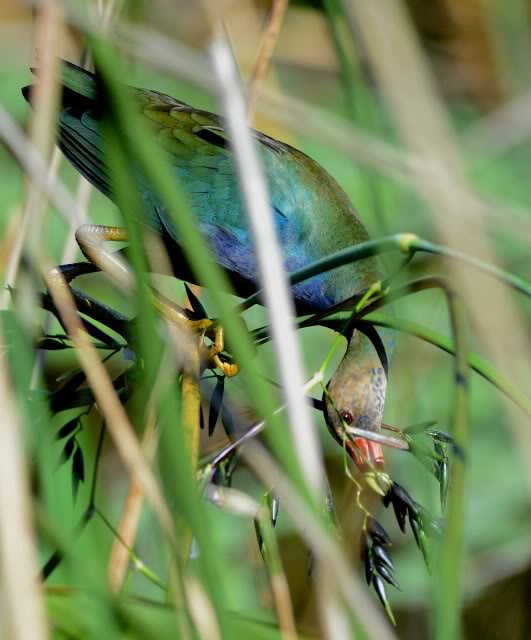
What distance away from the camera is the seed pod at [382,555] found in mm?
780

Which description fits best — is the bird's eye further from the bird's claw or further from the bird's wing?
the bird's wing

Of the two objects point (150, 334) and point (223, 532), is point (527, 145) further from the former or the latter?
point (150, 334)

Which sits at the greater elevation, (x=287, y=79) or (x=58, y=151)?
(x=287, y=79)

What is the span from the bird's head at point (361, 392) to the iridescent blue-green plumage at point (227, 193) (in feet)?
0.63

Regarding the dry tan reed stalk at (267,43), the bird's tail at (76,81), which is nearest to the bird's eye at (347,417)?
the dry tan reed stalk at (267,43)

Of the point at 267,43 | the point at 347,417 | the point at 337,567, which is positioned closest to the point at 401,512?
the point at 337,567

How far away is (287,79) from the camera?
10.6ft

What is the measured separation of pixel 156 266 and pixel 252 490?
131 cm

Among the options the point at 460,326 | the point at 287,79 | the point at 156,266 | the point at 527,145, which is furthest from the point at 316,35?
the point at 460,326

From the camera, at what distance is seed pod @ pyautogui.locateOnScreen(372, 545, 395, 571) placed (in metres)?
0.78

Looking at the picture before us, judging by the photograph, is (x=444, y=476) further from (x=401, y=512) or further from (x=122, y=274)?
(x=122, y=274)

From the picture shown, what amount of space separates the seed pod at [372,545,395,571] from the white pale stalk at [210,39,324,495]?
2.9 inches

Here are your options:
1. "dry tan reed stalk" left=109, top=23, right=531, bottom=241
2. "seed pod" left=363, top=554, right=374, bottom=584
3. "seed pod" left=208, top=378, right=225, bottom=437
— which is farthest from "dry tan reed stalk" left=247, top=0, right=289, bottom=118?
"seed pod" left=363, top=554, right=374, bottom=584

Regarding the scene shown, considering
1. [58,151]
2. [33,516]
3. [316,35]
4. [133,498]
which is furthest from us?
[316,35]
